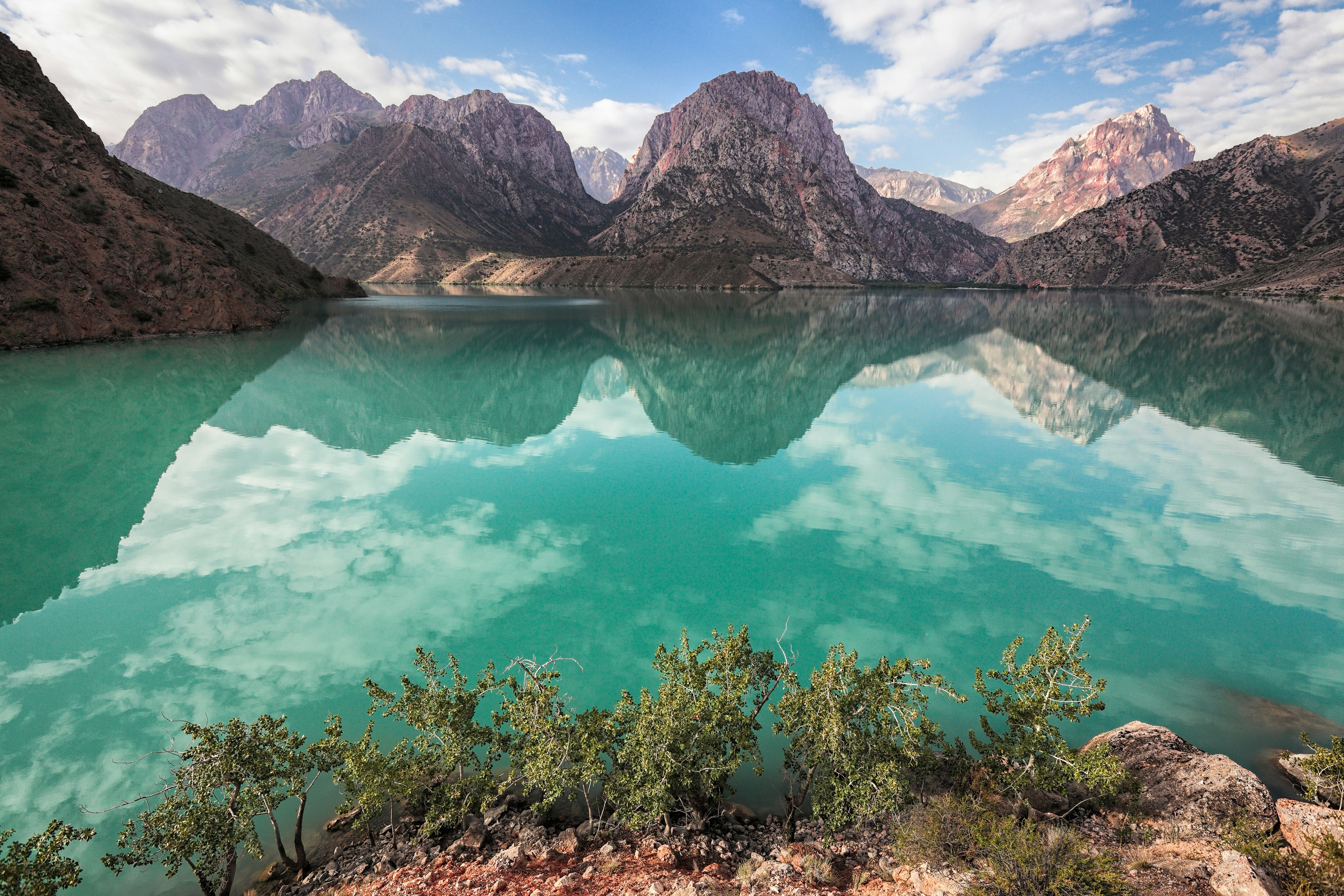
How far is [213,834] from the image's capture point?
25.3ft

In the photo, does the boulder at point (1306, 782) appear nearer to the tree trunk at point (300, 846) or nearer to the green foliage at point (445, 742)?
the green foliage at point (445, 742)

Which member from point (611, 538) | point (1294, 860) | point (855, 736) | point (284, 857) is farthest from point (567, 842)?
point (611, 538)

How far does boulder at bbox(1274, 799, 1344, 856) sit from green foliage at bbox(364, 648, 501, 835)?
11.9 m

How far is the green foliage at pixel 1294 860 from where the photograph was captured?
6.52 metres

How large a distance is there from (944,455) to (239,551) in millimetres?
32779

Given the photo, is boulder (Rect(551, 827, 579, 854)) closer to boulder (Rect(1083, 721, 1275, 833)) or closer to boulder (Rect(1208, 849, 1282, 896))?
boulder (Rect(1083, 721, 1275, 833))

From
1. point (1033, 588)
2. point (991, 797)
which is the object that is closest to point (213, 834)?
point (991, 797)

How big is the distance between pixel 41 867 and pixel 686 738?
8173 millimetres

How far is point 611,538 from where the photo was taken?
2059 cm

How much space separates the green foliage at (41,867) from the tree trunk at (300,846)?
2321 mm

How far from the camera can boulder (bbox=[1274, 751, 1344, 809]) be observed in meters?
8.72

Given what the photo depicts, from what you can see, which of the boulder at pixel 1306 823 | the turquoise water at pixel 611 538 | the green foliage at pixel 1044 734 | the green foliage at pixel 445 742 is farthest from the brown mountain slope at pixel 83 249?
the boulder at pixel 1306 823

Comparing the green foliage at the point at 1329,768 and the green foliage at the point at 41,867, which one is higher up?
the green foliage at the point at 1329,768

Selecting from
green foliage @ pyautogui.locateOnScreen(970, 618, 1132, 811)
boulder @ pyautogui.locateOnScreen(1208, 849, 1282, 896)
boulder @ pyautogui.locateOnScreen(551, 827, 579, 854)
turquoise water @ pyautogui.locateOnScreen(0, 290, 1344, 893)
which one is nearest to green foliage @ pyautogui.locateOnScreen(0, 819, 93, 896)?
turquoise water @ pyautogui.locateOnScreen(0, 290, 1344, 893)
